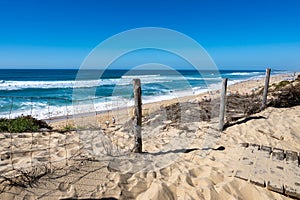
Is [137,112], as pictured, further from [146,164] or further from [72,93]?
[72,93]

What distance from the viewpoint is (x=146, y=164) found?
3896 millimetres

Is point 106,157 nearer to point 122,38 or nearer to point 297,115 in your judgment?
point 122,38

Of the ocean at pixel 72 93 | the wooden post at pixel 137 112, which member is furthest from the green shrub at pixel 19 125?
the wooden post at pixel 137 112

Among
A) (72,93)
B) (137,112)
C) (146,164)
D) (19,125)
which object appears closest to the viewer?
(146,164)

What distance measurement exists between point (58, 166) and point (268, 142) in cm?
464

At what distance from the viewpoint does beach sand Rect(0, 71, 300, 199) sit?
3057 mm

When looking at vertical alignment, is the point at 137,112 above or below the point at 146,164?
above

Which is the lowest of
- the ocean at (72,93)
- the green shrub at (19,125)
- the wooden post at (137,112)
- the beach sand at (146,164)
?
the ocean at (72,93)

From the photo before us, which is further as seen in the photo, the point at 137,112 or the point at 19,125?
the point at 19,125

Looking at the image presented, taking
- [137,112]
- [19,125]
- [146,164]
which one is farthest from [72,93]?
[146,164]

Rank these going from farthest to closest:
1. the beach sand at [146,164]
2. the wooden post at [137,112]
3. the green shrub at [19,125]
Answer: the green shrub at [19,125] → the wooden post at [137,112] → the beach sand at [146,164]

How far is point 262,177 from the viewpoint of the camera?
3457 mm

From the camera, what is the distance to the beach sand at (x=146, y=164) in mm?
3057

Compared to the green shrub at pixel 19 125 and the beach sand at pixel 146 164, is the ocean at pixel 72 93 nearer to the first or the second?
the green shrub at pixel 19 125
